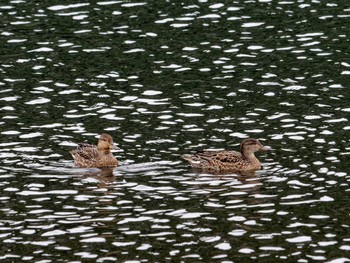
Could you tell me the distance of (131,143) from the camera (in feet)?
109

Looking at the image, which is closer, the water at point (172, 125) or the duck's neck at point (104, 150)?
the water at point (172, 125)

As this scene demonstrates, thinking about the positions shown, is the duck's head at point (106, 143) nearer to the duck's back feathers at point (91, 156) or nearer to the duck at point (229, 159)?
the duck's back feathers at point (91, 156)

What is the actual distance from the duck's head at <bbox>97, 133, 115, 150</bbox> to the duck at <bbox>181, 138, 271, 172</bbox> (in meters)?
2.24

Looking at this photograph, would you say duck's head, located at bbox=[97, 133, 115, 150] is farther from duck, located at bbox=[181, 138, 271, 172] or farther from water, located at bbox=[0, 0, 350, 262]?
duck, located at bbox=[181, 138, 271, 172]

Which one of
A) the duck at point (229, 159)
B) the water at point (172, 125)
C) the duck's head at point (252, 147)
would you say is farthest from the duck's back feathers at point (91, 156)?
the duck's head at point (252, 147)

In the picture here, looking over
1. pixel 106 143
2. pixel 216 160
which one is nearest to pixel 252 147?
pixel 216 160

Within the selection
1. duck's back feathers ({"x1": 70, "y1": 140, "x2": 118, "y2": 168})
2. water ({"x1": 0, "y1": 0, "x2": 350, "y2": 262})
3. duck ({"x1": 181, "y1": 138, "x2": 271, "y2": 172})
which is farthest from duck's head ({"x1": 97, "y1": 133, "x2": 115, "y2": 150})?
duck ({"x1": 181, "y1": 138, "x2": 271, "y2": 172})

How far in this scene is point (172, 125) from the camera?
3459cm

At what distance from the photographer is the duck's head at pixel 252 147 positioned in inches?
1240

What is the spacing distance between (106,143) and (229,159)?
360 centimetres

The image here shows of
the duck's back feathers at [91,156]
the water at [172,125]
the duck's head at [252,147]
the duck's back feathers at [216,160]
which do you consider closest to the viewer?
the water at [172,125]

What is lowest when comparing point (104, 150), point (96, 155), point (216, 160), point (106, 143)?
point (216, 160)

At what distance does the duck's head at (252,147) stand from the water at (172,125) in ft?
1.66

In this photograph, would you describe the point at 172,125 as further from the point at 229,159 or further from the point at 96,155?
the point at 229,159
